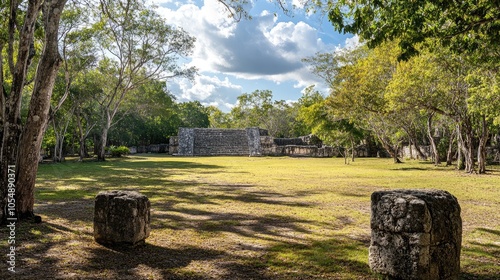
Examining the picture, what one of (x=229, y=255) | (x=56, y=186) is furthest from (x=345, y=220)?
(x=56, y=186)

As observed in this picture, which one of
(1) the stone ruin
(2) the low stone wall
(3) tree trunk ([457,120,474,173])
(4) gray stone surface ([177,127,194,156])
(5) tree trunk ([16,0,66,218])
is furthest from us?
(2) the low stone wall

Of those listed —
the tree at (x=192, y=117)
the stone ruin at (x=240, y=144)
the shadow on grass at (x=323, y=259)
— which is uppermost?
the tree at (x=192, y=117)

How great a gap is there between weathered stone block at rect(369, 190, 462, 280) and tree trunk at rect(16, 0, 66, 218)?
17.9 ft

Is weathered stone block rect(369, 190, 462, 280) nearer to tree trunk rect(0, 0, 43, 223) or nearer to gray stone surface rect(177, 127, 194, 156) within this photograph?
tree trunk rect(0, 0, 43, 223)

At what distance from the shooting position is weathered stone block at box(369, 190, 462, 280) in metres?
3.57

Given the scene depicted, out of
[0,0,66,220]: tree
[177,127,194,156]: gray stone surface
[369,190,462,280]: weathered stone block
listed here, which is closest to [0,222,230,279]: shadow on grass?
[0,0,66,220]: tree

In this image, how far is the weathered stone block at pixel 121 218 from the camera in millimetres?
4922

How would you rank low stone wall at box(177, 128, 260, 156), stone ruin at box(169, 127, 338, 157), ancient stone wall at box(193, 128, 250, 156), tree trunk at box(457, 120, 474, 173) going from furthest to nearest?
ancient stone wall at box(193, 128, 250, 156)
low stone wall at box(177, 128, 260, 156)
stone ruin at box(169, 127, 338, 157)
tree trunk at box(457, 120, 474, 173)

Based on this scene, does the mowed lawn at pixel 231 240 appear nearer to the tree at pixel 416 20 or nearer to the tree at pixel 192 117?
the tree at pixel 416 20

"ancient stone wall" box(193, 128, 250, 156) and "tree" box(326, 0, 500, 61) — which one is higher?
"tree" box(326, 0, 500, 61)

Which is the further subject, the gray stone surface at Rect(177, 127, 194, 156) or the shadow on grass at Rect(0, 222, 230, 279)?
the gray stone surface at Rect(177, 127, 194, 156)

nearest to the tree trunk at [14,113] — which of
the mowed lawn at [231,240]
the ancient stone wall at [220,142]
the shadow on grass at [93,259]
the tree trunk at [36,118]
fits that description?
the tree trunk at [36,118]

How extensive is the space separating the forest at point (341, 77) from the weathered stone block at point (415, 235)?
4.10 meters

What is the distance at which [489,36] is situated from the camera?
7473mm
